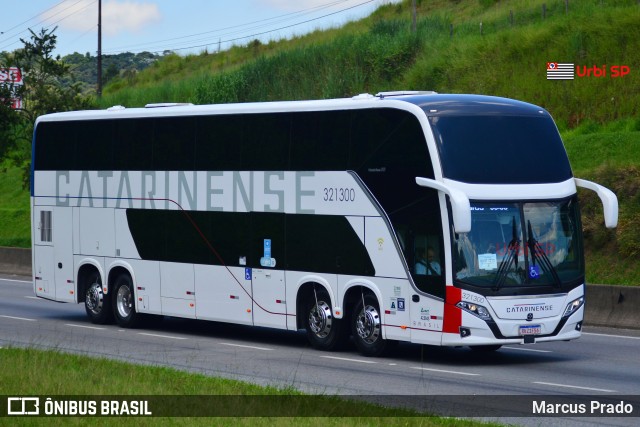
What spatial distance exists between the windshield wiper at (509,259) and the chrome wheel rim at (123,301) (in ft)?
29.5

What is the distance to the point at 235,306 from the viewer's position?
21.4 m

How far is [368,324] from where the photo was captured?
18969 mm

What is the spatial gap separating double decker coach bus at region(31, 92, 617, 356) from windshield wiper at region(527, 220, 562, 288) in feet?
0.11

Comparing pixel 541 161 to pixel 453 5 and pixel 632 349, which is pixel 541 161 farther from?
pixel 453 5

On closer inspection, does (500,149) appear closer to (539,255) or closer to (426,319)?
(539,255)

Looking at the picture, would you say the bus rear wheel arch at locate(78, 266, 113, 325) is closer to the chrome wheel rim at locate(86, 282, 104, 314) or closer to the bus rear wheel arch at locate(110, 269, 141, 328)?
the chrome wheel rim at locate(86, 282, 104, 314)

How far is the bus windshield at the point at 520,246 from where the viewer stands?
17.4 m

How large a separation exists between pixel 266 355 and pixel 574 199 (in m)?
5.24

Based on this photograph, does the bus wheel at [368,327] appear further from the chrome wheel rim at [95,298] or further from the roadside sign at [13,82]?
the roadside sign at [13,82]

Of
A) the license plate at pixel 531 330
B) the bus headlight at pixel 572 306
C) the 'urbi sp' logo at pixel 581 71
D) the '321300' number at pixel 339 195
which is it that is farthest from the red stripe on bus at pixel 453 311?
the 'urbi sp' logo at pixel 581 71

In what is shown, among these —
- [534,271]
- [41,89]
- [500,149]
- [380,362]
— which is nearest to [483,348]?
[380,362]

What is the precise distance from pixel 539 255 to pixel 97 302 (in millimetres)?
10312

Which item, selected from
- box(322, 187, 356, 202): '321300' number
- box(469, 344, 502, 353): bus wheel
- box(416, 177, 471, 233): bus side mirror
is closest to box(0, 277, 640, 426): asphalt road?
box(469, 344, 502, 353): bus wheel

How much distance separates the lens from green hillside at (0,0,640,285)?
28.5 meters
